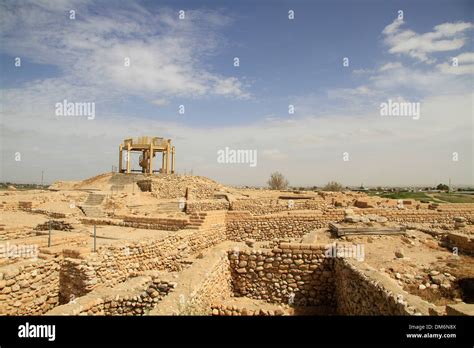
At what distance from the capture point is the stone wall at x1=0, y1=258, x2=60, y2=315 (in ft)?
20.1

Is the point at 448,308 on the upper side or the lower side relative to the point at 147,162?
lower

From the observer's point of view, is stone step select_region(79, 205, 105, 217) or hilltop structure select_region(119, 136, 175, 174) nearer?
stone step select_region(79, 205, 105, 217)

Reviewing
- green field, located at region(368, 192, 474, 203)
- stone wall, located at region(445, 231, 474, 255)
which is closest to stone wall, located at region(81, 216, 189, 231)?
stone wall, located at region(445, 231, 474, 255)

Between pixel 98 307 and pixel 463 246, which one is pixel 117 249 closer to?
pixel 98 307

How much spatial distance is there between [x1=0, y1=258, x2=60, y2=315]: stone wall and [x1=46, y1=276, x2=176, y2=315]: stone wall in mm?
1184

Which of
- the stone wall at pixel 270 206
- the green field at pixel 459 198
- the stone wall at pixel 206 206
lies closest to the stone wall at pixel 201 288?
the stone wall at pixel 270 206

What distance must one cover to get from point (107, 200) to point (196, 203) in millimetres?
6342

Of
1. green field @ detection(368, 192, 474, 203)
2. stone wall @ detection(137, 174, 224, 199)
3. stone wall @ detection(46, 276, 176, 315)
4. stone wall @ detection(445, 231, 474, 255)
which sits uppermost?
stone wall @ detection(137, 174, 224, 199)

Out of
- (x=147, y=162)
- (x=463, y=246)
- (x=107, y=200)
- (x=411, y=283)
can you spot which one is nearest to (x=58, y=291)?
(x=411, y=283)

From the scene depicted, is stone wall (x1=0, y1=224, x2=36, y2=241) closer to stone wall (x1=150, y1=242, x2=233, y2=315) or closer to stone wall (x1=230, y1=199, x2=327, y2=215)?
stone wall (x1=150, y1=242, x2=233, y2=315)

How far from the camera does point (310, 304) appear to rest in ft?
23.9

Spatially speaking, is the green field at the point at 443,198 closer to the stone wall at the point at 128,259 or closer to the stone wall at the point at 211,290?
the stone wall at the point at 128,259

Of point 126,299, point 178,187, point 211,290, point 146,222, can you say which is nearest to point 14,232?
point 146,222

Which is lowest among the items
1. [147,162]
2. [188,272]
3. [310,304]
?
[310,304]
